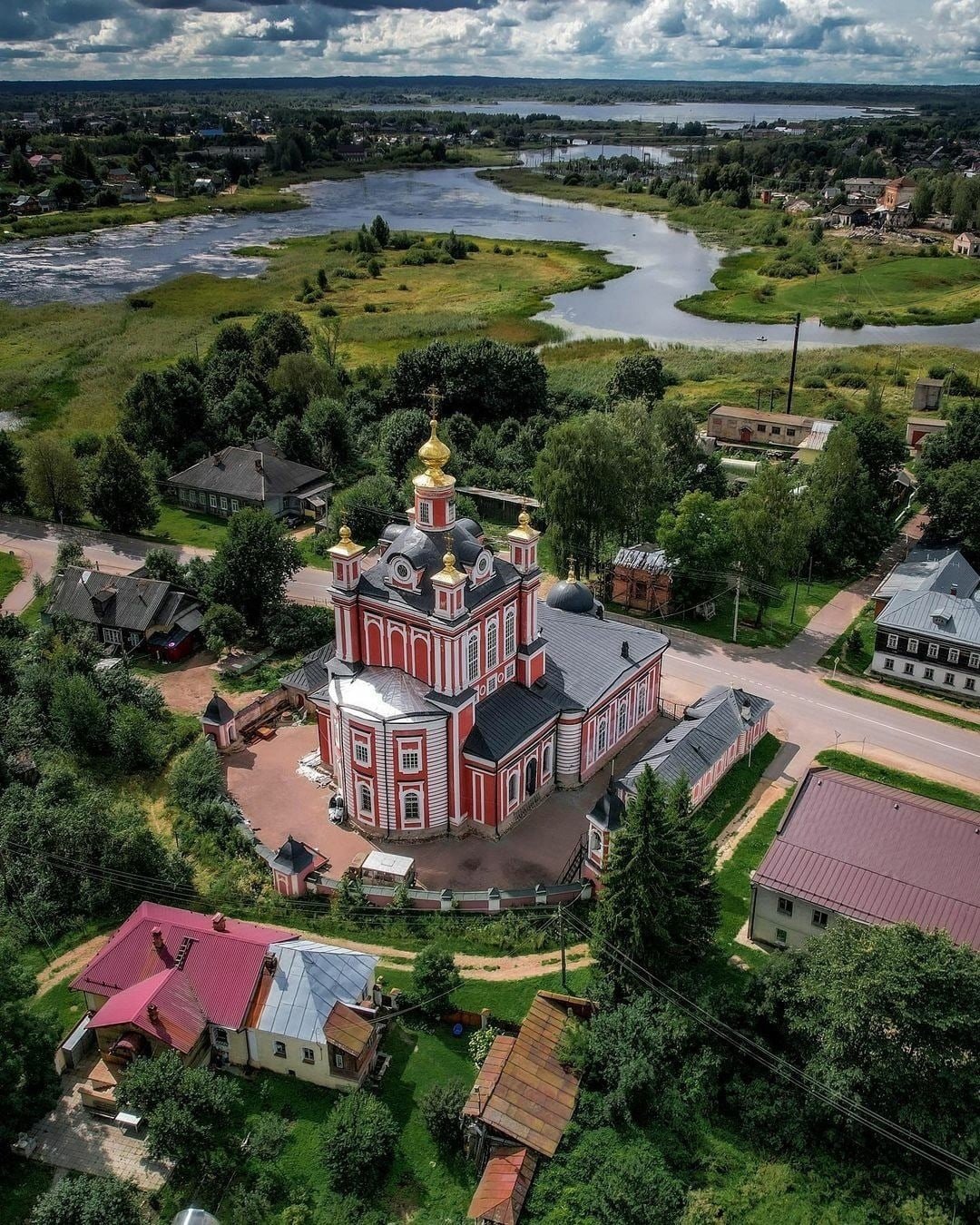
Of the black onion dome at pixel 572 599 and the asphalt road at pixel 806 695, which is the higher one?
the black onion dome at pixel 572 599

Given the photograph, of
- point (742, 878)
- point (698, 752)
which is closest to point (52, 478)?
point (698, 752)

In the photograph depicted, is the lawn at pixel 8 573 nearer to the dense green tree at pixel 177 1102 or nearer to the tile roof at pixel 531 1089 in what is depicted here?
the dense green tree at pixel 177 1102

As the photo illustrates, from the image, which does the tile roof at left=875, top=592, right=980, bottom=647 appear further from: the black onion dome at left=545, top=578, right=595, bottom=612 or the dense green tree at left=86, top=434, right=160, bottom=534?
the dense green tree at left=86, top=434, right=160, bottom=534

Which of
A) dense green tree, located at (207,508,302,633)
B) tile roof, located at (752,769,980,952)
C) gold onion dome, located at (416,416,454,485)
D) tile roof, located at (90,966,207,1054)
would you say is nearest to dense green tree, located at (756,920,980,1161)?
tile roof, located at (752,769,980,952)

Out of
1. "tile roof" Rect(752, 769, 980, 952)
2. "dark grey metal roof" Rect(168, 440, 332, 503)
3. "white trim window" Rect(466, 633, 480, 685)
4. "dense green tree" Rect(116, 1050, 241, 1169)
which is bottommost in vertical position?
"dark grey metal roof" Rect(168, 440, 332, 503)

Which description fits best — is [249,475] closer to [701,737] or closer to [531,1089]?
[701,737]

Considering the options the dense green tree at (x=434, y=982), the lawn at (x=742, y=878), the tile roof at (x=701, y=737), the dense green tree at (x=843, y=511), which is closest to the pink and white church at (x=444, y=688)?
the tile roof at (x=701, y=737)
